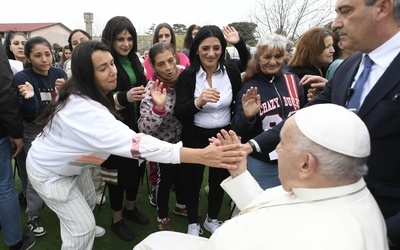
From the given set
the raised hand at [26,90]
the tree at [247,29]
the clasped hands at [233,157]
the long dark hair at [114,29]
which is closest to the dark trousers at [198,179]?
the clasped hands at [233,157]

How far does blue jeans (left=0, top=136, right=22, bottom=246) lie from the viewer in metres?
2.60

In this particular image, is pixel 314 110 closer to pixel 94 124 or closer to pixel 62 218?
pixel 94 124

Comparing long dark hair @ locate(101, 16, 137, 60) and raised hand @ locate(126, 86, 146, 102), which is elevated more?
long dark hair @ locate(101, 16, 137, 60)

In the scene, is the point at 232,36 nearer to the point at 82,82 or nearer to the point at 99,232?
the point at 82,82

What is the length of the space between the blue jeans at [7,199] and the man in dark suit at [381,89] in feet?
9.06

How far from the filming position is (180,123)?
3.17m

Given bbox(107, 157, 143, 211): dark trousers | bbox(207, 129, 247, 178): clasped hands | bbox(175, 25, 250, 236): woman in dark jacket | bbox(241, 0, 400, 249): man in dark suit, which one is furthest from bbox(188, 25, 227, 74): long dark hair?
bbox(241, 0, 400, 249): man in dark suit

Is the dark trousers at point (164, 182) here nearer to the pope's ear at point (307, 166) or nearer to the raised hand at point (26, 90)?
the raised hand at point (26, 90)

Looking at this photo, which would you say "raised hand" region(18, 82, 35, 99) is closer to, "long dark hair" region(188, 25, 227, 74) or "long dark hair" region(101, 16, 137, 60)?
"long dark hair" region(101, 16, 137, 60)

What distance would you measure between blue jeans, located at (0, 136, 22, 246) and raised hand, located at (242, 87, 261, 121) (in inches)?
83.2

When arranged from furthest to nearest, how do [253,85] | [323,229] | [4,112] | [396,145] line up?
[253,85]
[4,112]
[396,145]
[323,229]

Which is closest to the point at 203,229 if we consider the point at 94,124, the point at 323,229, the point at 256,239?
the point at 94,124

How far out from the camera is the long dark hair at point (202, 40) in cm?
293

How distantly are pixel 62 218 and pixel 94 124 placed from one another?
82 cm
